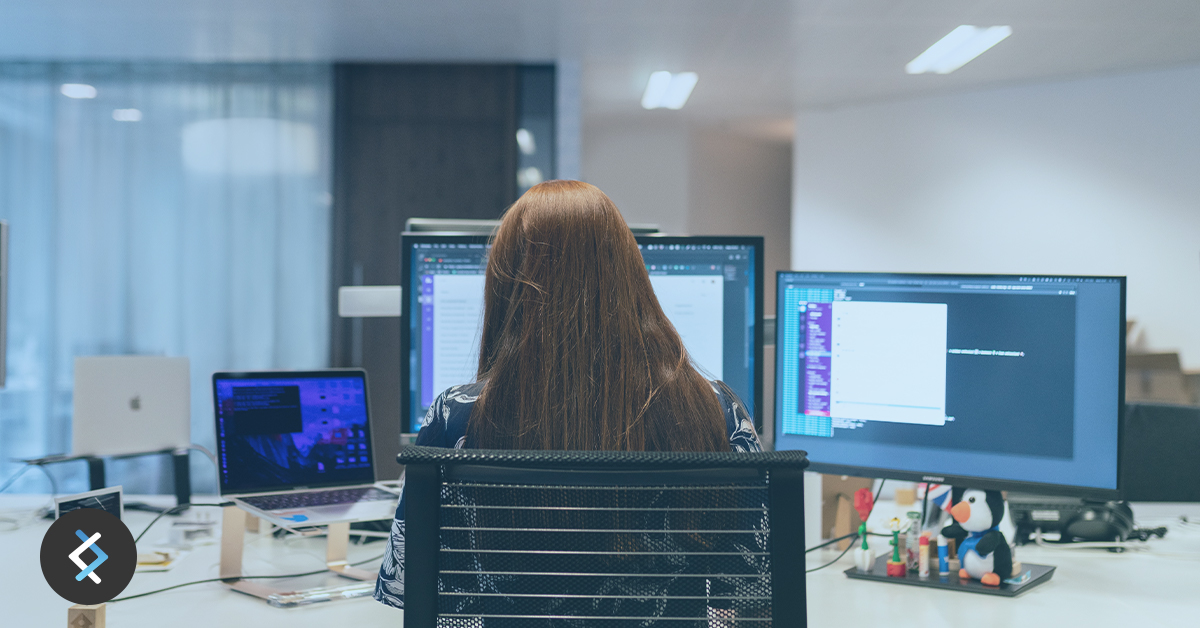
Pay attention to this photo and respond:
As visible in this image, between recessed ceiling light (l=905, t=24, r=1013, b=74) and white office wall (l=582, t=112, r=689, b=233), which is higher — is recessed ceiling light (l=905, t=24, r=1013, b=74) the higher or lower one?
the higher one

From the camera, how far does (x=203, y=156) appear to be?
4680 mm

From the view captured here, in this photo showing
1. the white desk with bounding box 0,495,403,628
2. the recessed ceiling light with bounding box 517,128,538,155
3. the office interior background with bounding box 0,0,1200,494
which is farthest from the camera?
the recessed ceiling light with bounding box 517,128,538,155

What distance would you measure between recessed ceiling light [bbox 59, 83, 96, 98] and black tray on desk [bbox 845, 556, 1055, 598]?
519 cm

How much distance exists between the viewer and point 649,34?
4.13 m

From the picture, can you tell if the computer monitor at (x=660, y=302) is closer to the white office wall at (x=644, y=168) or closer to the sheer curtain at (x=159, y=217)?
the sheer curtain at (x=159, y=217)

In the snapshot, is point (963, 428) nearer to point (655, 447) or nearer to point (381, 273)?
point (655, 447)

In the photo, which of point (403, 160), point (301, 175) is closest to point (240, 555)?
point (403, 160)

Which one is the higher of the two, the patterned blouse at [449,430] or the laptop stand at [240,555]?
the patterned blouse at [449,430]

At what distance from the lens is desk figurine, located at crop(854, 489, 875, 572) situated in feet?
4.14

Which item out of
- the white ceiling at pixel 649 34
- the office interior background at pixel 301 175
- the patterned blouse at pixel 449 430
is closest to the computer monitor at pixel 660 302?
the patterned blouse at pixel 449 430

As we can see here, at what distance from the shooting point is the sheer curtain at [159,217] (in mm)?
4648

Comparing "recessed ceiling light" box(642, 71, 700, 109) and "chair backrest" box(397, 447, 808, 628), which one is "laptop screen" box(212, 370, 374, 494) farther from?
"recessed ceiling light" box(642, 71, 700, 109)

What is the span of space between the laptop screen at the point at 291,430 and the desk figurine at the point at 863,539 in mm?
845

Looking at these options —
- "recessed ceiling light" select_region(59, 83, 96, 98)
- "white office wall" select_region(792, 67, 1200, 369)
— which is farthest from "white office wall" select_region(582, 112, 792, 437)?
"recessed ceiling light" select_region(59, 83, 96, 98)
